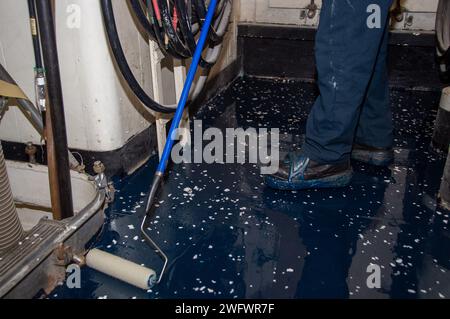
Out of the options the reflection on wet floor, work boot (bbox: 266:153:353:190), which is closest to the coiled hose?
the reflection on wet floor

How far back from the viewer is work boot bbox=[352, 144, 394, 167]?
1.67m

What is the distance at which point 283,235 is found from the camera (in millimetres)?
1280

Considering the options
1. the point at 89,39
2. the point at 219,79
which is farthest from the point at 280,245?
the point at 219,79

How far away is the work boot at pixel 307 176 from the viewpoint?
1.50 m

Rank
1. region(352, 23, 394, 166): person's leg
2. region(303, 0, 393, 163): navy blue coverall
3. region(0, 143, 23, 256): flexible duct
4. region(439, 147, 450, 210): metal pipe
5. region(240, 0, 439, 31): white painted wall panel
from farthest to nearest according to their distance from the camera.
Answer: region(240, 0, 439, 31): white painted wall panel → region(352, 23, 394, 166): person's leg → region(439, 147, 450, 210): metal pipe → region(303, 0, 393, 163): navy blue coverall → region(0, 143, 23, 256): flexible duct

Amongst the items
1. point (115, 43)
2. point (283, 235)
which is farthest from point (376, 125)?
point (115, 43)

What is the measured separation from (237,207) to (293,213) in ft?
0.61

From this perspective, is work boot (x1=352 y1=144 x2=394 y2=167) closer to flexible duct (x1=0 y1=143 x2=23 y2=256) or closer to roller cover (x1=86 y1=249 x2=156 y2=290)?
roller cover (x1=86 y1=249 x2=156 y2=290)

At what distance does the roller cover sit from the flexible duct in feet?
0.84

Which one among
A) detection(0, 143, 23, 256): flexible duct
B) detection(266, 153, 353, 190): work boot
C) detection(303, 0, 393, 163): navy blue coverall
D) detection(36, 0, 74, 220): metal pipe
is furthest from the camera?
detection(266, 153, 353, 190): work boot

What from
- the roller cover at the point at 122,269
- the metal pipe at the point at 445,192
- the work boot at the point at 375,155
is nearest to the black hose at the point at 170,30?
the roller cover at the point at 122,269

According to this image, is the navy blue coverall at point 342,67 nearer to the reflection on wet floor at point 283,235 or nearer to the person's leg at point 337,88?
the person's leg at point 337,88

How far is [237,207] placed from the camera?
1411 millimetres
